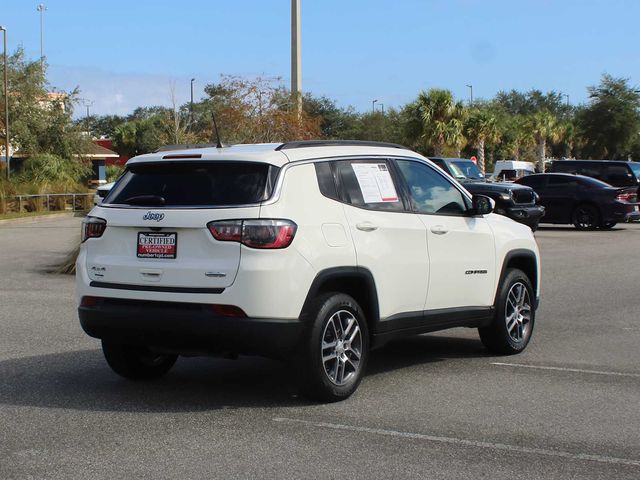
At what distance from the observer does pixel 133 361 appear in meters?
7.56

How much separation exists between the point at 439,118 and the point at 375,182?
49.5 m

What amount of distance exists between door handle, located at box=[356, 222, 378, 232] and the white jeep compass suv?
0.04 ft

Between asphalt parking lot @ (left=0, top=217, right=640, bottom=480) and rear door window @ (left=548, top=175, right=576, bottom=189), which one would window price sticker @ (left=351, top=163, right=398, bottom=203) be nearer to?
asphalt parking lot @ (left=0, top=217, right=640, bottom=480)

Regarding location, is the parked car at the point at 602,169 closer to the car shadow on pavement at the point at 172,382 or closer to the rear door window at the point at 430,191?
the car shadow on pavement at the point at 172,382

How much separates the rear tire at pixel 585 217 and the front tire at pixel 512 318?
19.3 meters

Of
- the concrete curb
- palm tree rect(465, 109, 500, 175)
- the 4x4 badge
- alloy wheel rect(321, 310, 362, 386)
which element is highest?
palm tree rect(465, 109, 500, 175)

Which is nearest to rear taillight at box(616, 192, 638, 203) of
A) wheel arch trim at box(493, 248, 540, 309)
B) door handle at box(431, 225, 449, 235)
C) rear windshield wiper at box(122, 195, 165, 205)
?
wheel arch trim at box(493, 248, 540, 309)

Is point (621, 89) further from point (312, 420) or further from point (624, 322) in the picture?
point (312, 420)

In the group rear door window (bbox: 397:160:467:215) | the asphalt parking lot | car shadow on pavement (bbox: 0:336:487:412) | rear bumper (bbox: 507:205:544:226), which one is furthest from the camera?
rear bumper (bbox: 507:205:544:226)

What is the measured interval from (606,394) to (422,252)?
1.73 meters

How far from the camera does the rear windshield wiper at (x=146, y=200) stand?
22.1 ft

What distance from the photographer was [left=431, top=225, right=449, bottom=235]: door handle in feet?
25.3

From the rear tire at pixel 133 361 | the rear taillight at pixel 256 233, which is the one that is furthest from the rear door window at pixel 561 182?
the rear taillight at pixel 256 233

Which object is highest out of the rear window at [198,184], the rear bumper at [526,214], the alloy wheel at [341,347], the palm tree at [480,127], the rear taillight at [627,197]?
the palm tree at [480,127]
